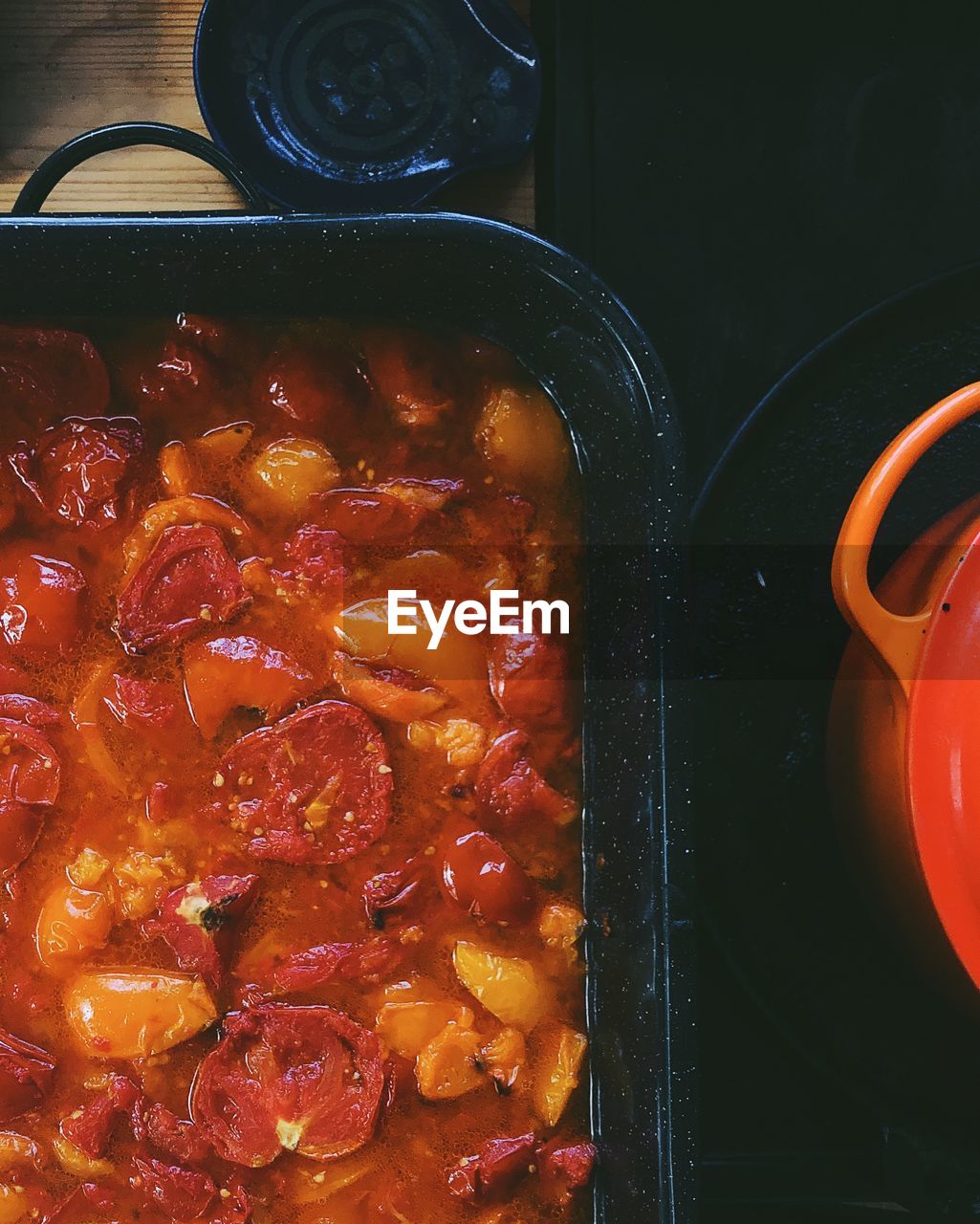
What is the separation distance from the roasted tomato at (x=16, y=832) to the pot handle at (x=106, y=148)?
0.73 meters

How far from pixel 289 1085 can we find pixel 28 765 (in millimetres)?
524

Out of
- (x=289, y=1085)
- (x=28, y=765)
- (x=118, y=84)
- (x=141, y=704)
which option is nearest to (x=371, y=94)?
(x=118, y=84)

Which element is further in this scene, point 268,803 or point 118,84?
point 118,84

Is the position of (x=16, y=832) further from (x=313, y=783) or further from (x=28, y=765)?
(x=313, y=783)

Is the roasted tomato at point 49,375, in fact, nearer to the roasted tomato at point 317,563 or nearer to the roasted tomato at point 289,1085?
the roasted tomato at point 317,563

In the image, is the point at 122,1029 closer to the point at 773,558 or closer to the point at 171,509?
the point at 171,509

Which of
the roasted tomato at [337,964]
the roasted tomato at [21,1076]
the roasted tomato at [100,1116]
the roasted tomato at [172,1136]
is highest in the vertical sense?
the roasted tomato at [337,964]

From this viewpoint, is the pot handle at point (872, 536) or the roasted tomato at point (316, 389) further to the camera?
the roasted tomato at point (316, 389)

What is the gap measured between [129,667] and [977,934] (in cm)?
106

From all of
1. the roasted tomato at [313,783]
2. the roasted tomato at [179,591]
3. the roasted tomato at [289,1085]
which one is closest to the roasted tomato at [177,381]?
the roasted tomato at [179,591]

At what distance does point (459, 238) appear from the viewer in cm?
133

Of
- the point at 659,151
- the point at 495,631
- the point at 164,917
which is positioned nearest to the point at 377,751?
the point at 495,631

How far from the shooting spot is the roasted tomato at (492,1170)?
56.4 inches

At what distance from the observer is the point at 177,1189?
1420 mm
